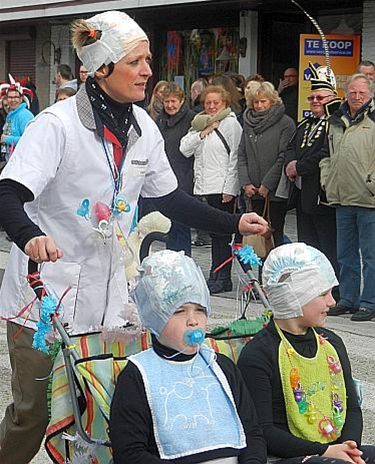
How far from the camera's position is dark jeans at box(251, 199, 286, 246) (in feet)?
32.3

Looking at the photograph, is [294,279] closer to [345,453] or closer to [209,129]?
[345,453]

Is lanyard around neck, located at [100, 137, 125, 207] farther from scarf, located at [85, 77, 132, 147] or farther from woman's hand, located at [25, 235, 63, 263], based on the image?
woman's hand, located at [25, 235, 63, 263]

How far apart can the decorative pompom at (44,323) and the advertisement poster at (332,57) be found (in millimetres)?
9614

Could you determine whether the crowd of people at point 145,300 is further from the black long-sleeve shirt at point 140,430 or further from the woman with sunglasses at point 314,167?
the woman with sunglasses at point 314,167

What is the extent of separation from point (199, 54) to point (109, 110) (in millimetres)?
14400

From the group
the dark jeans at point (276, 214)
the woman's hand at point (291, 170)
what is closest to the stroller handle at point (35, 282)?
the woman's hand at point (291, 170)

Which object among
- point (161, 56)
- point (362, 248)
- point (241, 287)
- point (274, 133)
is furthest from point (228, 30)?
point (241, 287)

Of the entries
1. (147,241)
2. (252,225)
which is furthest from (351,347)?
(252,225)

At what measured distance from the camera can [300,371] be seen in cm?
386

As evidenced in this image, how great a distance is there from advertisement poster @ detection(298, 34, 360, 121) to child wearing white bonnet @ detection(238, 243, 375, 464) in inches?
364

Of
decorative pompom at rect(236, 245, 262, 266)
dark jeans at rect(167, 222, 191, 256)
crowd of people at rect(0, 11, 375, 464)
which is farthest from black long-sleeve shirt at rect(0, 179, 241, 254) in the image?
dark jeans at rect(167, 222, 191, 256)

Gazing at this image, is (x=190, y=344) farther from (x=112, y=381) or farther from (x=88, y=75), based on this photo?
(x=88, y=75)

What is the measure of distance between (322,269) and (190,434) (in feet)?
2.80

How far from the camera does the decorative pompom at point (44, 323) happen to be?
12.0 feet
